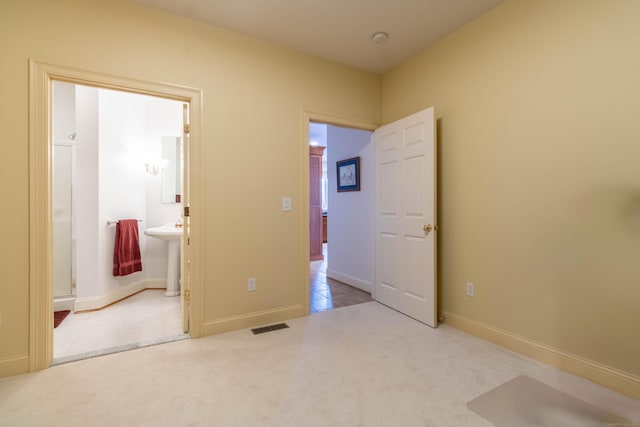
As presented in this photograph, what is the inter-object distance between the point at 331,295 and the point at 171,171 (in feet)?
8.76

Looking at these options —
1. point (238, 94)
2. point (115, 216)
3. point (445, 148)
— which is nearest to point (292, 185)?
point (238, 94)

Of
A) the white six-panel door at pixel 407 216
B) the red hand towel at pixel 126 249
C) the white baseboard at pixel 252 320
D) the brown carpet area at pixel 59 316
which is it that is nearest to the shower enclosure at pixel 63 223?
the brown carpet area at pixel 59 316

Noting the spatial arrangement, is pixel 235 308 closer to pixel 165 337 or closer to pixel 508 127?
pixel 165 337

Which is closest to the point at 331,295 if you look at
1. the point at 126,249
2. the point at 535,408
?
the point at 535,408

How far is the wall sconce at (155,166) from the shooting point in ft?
12.6

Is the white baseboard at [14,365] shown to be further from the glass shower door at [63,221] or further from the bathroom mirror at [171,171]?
the bathroom mirror at [171,171]

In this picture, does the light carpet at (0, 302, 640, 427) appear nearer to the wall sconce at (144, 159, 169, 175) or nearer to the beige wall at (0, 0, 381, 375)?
the beige wall at (0, 0, 381, 375)

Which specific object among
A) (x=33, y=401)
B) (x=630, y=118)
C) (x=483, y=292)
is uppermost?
(x=630, y=118)

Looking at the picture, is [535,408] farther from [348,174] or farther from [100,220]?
[100,220]

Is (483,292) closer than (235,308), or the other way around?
(483,292)

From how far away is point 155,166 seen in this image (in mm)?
3859

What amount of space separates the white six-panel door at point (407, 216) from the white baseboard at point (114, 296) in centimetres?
288

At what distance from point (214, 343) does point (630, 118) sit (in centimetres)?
309

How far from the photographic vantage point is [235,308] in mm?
2600
